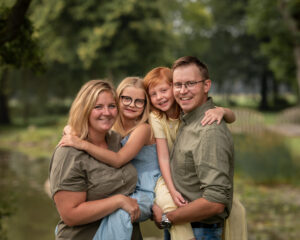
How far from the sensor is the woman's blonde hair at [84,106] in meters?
2.77

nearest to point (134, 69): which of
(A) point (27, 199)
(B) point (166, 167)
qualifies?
(A) point (27, 199)

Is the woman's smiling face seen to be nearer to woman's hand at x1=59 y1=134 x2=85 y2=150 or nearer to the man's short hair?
woman's hand at x1=59 y1=134 x2=85 y2=150

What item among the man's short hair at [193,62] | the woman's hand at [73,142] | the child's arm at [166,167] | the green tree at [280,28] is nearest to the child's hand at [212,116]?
the man's short hair at [193,62]

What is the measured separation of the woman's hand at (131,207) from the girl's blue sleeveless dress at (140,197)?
30 mm

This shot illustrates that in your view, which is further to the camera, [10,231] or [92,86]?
[10,231]

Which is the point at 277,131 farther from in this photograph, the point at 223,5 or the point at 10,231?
the point at 223,5

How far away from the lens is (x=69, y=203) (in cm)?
262

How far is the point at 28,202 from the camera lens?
32.4 feet

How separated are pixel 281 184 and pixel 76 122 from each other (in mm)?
9002

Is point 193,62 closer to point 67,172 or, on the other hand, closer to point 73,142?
point 73,142

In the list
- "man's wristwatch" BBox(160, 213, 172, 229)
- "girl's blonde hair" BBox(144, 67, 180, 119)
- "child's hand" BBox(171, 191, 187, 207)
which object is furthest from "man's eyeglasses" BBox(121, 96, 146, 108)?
"man's wristwatch" BBox(160, 213, 172, 229)

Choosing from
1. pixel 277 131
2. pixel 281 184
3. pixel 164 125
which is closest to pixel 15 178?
pixel 281 184

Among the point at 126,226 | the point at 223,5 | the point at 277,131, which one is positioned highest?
the point at 223,5

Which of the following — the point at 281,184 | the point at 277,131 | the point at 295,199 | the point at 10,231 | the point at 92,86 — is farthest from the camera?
the point at 277,131
